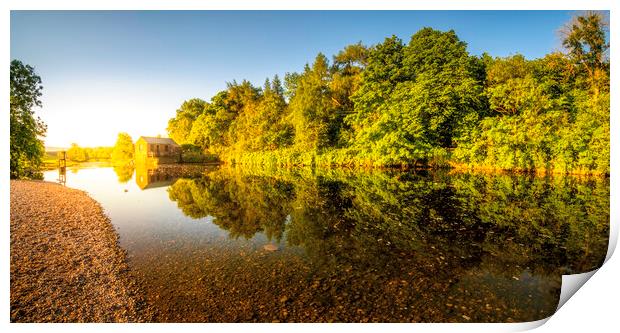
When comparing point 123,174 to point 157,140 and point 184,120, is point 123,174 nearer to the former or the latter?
point 157,140

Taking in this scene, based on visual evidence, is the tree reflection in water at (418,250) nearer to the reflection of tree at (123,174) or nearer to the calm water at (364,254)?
the calm water at (364,254)

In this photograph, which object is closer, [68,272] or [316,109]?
[68,272]

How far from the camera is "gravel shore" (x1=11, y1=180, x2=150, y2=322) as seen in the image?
4.02 m

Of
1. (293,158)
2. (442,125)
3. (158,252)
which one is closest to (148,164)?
(293,158)

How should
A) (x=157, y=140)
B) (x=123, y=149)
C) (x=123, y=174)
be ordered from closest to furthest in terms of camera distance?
(x=123, y=174), (x=157, y=140), (x=123, y=149)

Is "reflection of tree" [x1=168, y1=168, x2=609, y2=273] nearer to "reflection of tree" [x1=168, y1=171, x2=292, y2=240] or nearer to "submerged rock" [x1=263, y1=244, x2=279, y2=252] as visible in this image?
"reflection of tree" [x1=168, y1=171, x2=292, y2=240]

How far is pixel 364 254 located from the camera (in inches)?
243

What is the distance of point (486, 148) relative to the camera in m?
23.4

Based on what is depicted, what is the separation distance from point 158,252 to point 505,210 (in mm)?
10356

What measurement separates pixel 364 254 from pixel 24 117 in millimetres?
11173

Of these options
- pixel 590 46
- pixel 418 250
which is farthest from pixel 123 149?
pixel 590 46

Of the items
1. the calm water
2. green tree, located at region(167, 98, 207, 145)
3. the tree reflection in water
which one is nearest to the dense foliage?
the tree reflection in water

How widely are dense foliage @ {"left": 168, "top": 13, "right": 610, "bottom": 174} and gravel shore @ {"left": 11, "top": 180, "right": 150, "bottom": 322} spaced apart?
1461 centimetres

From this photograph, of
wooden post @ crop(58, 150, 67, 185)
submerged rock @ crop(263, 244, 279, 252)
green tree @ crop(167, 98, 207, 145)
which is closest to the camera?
submerged rock @ crop(263, 244, 279, 252)
